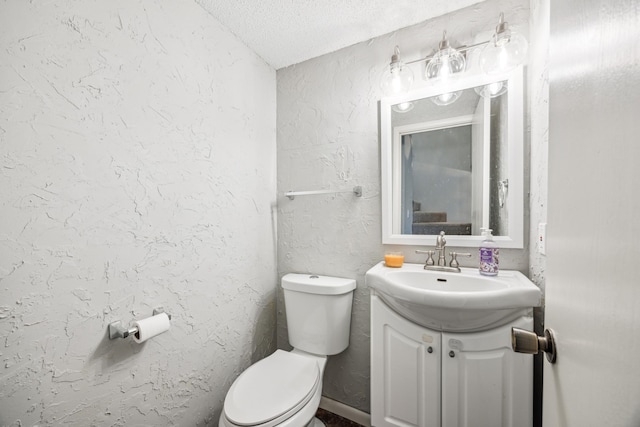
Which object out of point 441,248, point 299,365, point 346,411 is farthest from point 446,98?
point 346,411

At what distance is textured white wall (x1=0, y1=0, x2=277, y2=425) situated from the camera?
0.70 m

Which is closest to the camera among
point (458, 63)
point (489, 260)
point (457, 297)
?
point (457, 297)

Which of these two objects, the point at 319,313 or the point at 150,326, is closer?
the point at 150,326

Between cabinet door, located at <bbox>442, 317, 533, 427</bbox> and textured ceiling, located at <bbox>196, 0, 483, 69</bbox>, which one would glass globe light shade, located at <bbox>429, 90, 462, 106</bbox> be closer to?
textured ceiling, located at <bbox>196, 0, 483, 69</bbox>

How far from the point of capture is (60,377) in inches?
29.8

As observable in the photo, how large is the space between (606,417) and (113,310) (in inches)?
46.6

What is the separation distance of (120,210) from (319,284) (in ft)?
2.97

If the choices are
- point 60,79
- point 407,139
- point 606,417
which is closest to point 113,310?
point 60,79

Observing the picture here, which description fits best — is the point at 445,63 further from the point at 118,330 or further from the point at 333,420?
the point at 333,420

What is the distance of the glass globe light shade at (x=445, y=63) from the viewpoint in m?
1.16

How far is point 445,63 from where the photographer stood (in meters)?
1.20

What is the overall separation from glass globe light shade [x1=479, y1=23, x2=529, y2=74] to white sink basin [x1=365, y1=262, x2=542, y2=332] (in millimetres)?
885

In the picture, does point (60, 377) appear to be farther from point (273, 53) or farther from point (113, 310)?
point (273, 53)

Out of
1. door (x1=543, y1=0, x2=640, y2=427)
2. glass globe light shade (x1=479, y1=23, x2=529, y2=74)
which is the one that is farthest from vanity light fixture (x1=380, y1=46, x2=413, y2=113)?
door (x1=543, y1=0, x2=640, y2=427)
